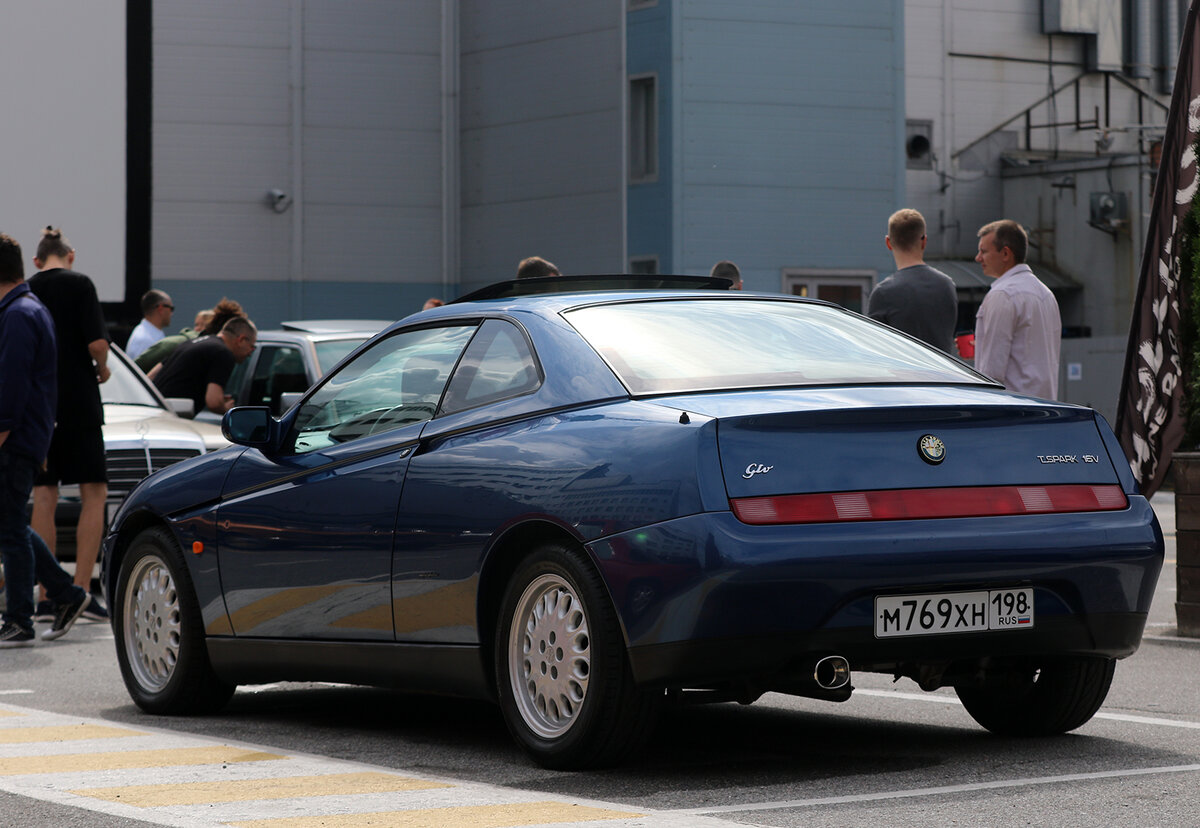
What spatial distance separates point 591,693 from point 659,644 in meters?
0.31

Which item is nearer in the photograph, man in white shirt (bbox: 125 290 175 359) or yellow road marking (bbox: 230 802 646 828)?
yellow road marking (bbox: 230 802 646 828)

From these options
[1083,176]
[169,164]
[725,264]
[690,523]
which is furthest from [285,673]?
[1083,176]

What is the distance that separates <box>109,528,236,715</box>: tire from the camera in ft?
25.0

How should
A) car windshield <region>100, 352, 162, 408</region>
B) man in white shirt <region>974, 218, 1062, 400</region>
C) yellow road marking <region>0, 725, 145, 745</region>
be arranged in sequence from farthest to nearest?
car windshield <region>100, 352, 162, 408</region> < man in white shirt <region>974, 218, 1062, 400</region> < yellow road marking <region>0, 725, 145, 745</region>

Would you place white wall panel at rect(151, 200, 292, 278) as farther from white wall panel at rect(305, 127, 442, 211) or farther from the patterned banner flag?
the patterned banner flag

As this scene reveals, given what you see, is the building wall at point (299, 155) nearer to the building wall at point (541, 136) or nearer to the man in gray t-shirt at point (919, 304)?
the building wall at point (541, 136)

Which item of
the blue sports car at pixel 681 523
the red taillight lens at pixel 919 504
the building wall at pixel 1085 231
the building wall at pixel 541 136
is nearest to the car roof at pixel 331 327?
the blue sports car at pixel 681 523

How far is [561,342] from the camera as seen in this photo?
248 inches

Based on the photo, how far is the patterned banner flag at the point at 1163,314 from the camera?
32.4ft

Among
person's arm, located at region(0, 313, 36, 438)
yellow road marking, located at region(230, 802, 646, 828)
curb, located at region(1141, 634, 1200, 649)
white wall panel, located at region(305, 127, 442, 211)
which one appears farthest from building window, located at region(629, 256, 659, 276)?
yellow road marking, located at region(230, 802, 646, 828)

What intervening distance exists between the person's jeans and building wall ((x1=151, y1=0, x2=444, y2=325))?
85.6 ft

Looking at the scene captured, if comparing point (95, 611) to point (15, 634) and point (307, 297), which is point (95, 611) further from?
point (307, 297)

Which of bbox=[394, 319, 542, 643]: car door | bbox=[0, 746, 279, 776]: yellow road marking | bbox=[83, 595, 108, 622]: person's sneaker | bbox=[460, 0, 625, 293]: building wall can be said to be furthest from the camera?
bbox=[460, 0, 625, 293]: building wall

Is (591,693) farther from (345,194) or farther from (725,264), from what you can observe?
(345,194)
